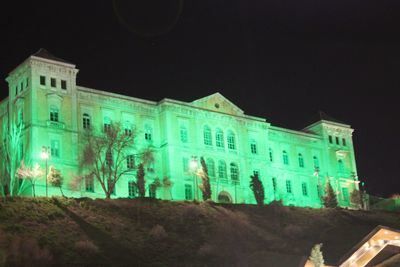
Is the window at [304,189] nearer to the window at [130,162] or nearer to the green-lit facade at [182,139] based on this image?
the green-lit facade at [182,139]

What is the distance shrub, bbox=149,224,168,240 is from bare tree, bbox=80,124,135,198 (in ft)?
43.2

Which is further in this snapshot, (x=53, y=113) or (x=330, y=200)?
(x=330, y=200)

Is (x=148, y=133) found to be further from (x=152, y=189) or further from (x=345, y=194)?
(x=345, y=194)

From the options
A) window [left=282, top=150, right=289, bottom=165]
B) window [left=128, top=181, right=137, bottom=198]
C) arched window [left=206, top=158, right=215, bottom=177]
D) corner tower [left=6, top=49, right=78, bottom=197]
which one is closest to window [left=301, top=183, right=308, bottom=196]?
window [left=282, top=150, right=289, bottom=165]

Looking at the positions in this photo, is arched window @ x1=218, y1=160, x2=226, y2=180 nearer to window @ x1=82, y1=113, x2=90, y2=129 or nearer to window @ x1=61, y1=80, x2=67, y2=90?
window @ x1=82, y1=113, x2=90, y2=129

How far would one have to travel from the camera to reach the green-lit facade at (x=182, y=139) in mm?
75000

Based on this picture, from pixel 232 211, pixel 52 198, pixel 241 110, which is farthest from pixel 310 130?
pixel 52 198

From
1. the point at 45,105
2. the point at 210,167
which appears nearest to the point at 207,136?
the point at 210,167

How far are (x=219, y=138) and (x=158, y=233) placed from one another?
1223 inches

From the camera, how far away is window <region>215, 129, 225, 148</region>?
87.5 m

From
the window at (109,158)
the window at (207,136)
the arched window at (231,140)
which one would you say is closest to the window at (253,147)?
the arched window at (231,140)

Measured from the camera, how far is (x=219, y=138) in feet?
289

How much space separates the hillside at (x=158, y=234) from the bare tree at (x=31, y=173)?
328 inches

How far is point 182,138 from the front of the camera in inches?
3319
